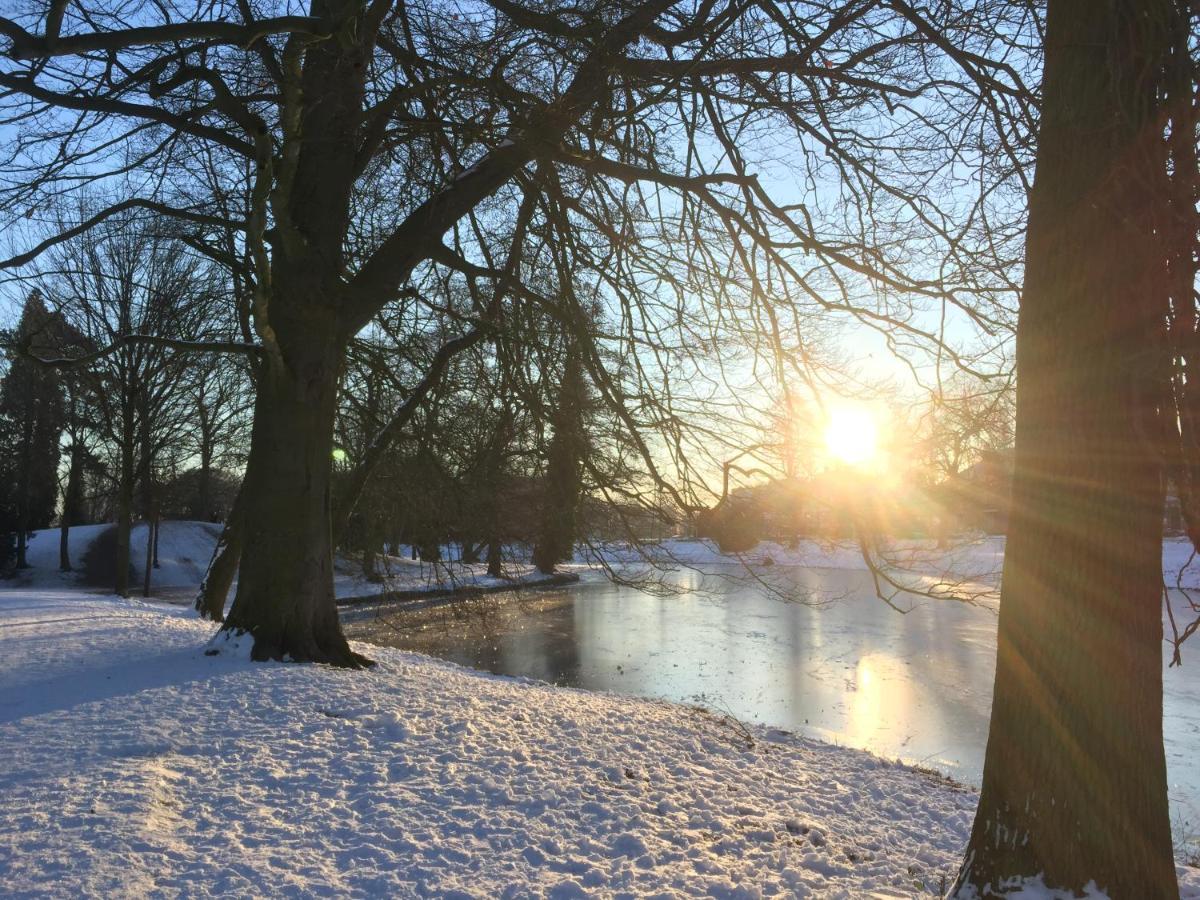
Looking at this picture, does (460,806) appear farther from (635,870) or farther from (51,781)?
(51,781)

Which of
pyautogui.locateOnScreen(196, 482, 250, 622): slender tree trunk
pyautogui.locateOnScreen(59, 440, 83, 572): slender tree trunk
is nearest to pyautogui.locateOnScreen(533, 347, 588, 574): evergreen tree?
pyautogui.locateOnScreen(196, 482, 250, 622): slender tree trunk

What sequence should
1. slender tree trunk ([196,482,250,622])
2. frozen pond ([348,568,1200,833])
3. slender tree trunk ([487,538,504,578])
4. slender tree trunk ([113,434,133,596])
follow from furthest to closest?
1. slender tree trunk ([113,434,133,596])
2. slender tree trunk ([196,482,250,622])
3. slender tree trunk ([487,538,504,578])
4. frozen pond ([348,568,1200,833])

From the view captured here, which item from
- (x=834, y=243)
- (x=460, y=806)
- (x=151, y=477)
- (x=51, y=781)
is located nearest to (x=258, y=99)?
(x=834, y=243)

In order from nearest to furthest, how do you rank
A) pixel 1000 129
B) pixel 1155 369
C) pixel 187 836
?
pixel 1155 369, pixel 187 836, pixel 1000 129

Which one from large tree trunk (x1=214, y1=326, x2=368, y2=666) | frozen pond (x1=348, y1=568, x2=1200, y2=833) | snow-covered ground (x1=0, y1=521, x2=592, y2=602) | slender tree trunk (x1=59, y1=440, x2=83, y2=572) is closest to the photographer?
large tree trunk (x1=214, y1=326, x2=368, y2=666)

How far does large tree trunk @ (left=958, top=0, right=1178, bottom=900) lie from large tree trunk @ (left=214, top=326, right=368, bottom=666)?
220 inches

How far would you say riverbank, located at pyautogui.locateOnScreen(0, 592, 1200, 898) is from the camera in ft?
10.7

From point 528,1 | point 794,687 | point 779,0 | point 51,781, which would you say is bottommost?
point 794,687

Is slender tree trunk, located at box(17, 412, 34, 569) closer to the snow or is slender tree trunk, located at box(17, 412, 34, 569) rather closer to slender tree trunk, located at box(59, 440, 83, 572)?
slender tree trunk, located at box(59, 440, 83, 572)

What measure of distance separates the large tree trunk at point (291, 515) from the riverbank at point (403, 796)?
1.77 ft

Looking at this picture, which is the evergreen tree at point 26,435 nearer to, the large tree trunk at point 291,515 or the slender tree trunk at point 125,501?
the slender tree trunk at point 125,501

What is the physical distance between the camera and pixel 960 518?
6.07m

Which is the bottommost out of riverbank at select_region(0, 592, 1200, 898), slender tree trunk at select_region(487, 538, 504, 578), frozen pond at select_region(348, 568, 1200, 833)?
frozen pond at select_region(348, 568, 1200, 833)

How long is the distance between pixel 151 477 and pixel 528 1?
1866cm
